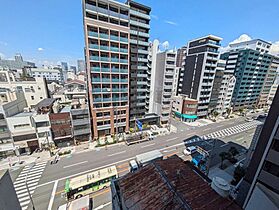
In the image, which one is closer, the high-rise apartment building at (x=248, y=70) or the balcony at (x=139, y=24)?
the balcony at (x=139, y=24)

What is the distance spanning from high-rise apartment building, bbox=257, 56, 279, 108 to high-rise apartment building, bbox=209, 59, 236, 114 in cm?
2727

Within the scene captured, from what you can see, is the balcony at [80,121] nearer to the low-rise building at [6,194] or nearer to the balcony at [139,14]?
A: the low-rise building at [6,194]

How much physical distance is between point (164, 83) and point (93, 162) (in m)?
34.0

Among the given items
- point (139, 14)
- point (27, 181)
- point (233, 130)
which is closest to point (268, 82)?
point (233, 130)

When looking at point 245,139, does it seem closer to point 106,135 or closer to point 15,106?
point 106,135

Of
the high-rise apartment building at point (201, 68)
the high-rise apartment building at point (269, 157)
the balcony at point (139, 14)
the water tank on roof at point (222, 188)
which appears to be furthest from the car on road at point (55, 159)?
the high-rise apartment building at point (201, 68)

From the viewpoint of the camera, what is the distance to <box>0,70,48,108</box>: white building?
39.6m

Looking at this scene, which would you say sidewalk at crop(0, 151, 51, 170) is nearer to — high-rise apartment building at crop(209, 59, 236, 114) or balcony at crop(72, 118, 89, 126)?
balcony at crop(72, 118, 89, 126)

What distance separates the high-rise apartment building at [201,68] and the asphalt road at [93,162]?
658 inches

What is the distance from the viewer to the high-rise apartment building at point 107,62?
2980 cm

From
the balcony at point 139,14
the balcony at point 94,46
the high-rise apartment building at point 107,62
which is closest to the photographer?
the high-rise apartment building at point 107,62

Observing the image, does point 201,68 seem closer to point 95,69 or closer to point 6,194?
point 95,69

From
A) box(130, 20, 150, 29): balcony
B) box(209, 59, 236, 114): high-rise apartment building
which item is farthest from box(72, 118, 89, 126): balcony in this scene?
box(209, 59, 236, 114): high-rise apartment building

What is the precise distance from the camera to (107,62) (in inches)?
1287
